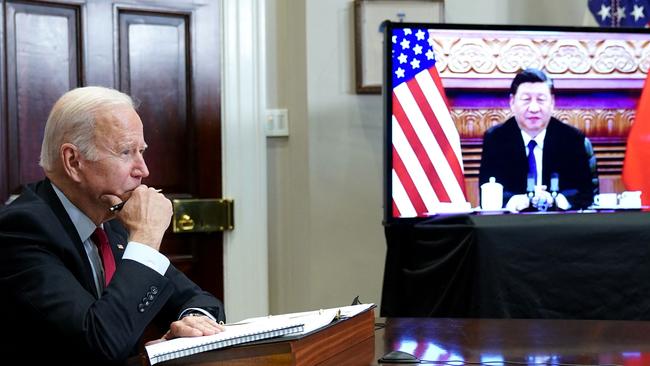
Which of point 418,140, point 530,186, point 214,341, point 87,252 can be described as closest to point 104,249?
point 87,252

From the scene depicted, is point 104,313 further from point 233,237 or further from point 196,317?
point 233,237

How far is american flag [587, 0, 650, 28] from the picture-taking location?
12.8 feet

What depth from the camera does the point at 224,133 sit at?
3.88 meters

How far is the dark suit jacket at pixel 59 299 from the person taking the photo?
1.64m

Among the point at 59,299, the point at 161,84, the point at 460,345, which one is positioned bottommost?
the point at 460,345

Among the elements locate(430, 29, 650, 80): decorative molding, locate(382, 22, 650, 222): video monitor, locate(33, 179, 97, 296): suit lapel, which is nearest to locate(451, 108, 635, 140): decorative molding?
locate(382, 22, 650, 222): video monitor

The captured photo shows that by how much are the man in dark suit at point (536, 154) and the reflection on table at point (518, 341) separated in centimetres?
139

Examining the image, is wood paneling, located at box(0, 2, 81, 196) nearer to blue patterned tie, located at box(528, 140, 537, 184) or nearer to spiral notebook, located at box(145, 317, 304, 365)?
blue patterned tie, located at box(528, 140, 537, 184)

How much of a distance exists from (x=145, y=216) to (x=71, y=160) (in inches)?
6.8

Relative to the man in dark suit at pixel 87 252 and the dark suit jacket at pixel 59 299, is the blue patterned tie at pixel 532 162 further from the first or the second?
the dark suit jacket at pixel 59 299

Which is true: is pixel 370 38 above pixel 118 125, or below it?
above

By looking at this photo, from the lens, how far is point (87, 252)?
1861 millimetres

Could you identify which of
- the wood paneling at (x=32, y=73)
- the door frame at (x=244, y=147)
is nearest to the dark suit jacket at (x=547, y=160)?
the door frame at (x=244, y=147)

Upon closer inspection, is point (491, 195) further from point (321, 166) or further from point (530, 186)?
point (321, 166)
